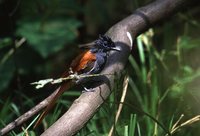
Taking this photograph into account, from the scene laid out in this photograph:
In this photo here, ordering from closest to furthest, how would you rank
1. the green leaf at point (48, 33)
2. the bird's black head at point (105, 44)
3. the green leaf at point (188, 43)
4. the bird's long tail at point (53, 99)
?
the bird's long tail at point (53, 99), the bird's black head at point (105, 44), the green leaf at point (188, 43), the green leaf at point (48, 33)

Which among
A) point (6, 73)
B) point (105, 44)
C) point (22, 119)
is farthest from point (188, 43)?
point (22, 119)

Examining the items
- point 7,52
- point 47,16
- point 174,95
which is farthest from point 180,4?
point 7,52

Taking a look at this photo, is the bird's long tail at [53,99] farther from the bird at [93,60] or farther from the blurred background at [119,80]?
the blurred background at [119,80]

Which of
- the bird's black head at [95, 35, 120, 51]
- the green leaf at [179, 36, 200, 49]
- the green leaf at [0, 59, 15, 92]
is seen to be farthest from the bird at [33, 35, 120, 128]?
the green leaf at [0, 59, 15, 92]

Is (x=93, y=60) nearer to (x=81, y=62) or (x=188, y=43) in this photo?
(x=81, y=62)

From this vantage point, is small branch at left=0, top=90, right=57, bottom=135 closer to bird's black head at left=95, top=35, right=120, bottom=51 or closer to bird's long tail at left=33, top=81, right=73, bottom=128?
bird's long tail at left=33, top=81, right=73, bottom=128

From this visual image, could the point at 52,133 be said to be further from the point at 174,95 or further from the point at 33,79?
the point at 33,79

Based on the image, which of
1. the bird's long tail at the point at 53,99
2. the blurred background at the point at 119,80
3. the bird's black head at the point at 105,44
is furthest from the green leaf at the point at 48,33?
the bird's long tail at the point at 53,99
